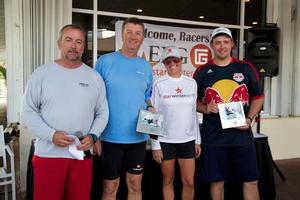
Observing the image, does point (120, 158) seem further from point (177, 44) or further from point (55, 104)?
point (177, 44)

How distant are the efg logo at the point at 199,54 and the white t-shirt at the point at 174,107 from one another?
259 centimetres

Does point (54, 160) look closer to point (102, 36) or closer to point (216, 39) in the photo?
point (216, 39)

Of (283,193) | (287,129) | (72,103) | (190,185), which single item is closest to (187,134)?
(190,185)

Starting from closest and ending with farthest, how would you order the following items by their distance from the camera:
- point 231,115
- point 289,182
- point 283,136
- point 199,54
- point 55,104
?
1. point 55,104
2. point 231,115
3. point 289,182
4. point 199,54
5. point 283,136

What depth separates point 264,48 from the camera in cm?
465

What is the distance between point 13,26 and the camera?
11.9 feet

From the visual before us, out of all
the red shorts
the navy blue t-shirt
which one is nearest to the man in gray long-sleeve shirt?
the red shorts

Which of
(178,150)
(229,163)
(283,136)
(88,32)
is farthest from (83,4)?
(283,136)

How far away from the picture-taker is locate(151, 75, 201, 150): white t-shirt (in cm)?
253

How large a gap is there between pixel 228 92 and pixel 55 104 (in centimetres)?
131

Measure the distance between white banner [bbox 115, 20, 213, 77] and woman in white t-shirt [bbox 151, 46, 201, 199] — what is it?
220 centimetres

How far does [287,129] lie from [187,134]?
132 inches

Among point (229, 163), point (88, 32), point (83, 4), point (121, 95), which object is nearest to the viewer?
point (121, 95)

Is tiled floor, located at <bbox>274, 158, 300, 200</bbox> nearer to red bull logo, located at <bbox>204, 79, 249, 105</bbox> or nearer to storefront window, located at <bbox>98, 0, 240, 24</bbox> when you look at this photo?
red bull logo, located at <bbox>204, 79, 249, 105</bbox>
